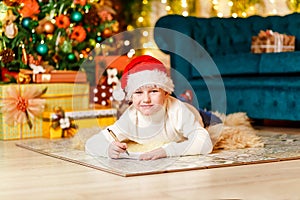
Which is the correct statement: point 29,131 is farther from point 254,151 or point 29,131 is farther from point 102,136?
point 254,151

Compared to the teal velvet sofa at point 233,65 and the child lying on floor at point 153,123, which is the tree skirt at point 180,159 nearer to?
the child lying on floor at point 153,123

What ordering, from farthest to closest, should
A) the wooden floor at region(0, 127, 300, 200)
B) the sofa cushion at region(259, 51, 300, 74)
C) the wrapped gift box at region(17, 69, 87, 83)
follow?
the wrapped gift box at region(17, 69, 87, 83) < the sofa cushion at region(259, 51, 300, 74) < the wooden floor at region(0, 127, 300, 200)

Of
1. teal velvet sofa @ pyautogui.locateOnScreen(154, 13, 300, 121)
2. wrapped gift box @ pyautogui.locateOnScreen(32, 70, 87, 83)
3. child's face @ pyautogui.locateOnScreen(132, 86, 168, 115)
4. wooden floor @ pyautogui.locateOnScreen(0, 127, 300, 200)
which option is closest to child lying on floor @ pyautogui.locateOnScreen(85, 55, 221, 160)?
child's face @ pyautogui.locateOnScreen(132, 86, 168, 115)

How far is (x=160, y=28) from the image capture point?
15.1 feet

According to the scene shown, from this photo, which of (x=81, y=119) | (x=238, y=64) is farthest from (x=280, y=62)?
(x=81, y=119)

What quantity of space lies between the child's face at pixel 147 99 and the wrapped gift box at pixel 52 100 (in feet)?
3.99

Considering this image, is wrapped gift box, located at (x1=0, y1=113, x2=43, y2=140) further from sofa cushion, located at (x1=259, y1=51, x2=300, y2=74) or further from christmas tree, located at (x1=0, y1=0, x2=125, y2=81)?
sofa cushion, located at (x1=259, y1=51, x2=300, y2=74)

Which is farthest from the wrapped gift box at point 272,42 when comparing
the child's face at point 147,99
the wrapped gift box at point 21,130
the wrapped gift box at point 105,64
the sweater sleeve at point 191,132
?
the child's face at point 147,99

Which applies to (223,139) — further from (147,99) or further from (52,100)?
(52,100)

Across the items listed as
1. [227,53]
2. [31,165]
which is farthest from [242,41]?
[31,165]

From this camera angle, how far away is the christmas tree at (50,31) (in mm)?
4047

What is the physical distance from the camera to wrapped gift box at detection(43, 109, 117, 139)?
12.2 feet

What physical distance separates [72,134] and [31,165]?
3.76 ft

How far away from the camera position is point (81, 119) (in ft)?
12.5
